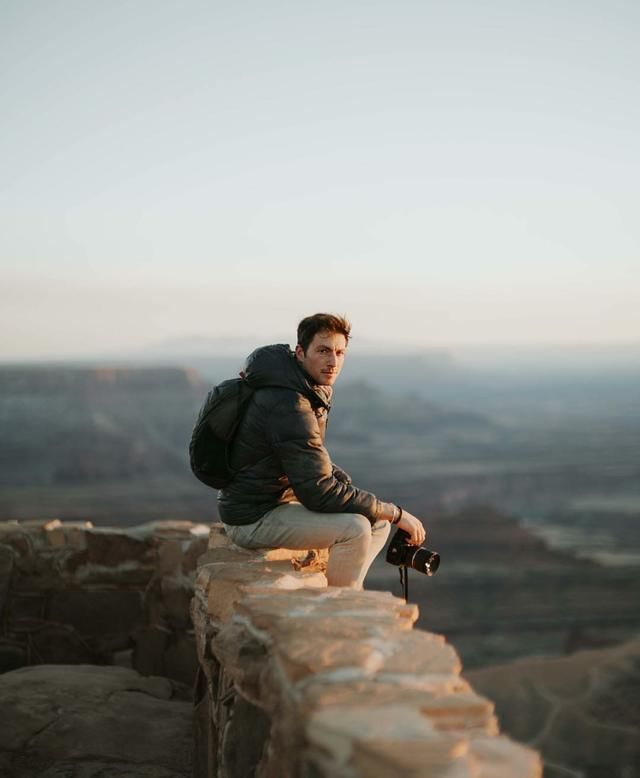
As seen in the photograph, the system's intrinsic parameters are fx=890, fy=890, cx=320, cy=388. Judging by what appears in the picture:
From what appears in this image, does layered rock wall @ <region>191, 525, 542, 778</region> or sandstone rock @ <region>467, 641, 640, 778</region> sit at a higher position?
layered rock wall @ <region>191, 525, 542, 778</region>

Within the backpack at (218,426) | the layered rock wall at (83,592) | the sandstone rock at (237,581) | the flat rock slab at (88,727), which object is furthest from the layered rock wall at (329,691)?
the layered rock wall at (83,592)

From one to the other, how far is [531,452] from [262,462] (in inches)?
4355

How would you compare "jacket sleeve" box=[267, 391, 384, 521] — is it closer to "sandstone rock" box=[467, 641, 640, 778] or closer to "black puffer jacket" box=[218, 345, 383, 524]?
"black puffer jacket" box=[218, 345, 383, 524]

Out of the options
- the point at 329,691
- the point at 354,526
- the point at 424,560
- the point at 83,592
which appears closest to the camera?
the point at 329,691

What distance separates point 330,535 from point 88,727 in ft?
5.38

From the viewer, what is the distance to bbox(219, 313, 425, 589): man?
3.35m

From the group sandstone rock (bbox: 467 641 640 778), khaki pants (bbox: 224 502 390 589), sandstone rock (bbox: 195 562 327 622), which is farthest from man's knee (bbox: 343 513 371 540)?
sandstone rock (bbox: 467 641 640 778)

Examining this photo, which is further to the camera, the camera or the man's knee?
the camera

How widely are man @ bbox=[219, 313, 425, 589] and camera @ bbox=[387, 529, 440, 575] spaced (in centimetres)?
8

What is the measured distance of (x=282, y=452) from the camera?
3340 mm

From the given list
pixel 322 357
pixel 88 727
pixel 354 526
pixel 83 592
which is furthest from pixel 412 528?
pixel 83 592

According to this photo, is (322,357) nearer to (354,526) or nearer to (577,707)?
(354,526)

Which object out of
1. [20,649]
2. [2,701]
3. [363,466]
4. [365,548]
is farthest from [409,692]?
[363,466]

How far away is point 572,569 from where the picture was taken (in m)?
59.4
